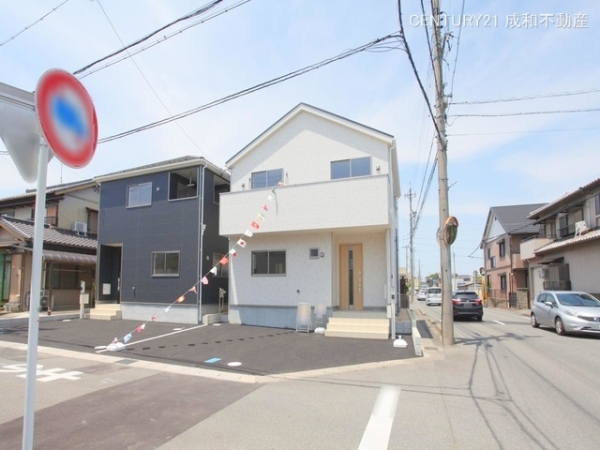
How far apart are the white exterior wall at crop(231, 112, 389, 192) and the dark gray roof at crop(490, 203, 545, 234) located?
78.9ft

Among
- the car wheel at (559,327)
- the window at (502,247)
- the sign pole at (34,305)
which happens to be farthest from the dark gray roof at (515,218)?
the sign pole at (34,305)

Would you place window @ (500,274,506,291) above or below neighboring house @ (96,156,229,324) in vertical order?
below

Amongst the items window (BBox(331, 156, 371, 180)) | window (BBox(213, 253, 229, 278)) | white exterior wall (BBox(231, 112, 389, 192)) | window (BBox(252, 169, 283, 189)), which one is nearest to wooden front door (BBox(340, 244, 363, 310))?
window (BBox(331, 156, 371, 180))

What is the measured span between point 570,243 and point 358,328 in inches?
568

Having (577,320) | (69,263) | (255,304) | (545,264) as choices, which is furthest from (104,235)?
(545,264)

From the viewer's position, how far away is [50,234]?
755 inches

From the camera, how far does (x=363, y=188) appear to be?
12.2 m

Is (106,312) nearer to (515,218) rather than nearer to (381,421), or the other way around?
(381,421)

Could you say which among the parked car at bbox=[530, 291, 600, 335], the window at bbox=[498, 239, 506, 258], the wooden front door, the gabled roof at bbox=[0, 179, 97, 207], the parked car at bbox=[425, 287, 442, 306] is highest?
the gabled roof at bbox=[0, 179, 97, 207]

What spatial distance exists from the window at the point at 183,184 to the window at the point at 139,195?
1.13 m

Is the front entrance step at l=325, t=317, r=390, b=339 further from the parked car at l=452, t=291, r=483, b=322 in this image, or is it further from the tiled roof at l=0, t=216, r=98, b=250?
the tiled roof at l=0, t=216, r=98, b=250

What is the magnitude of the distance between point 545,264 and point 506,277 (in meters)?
10.2

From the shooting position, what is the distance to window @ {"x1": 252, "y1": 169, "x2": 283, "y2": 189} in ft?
47.4

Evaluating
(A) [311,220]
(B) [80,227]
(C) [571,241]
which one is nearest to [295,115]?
(A) [311,220]
